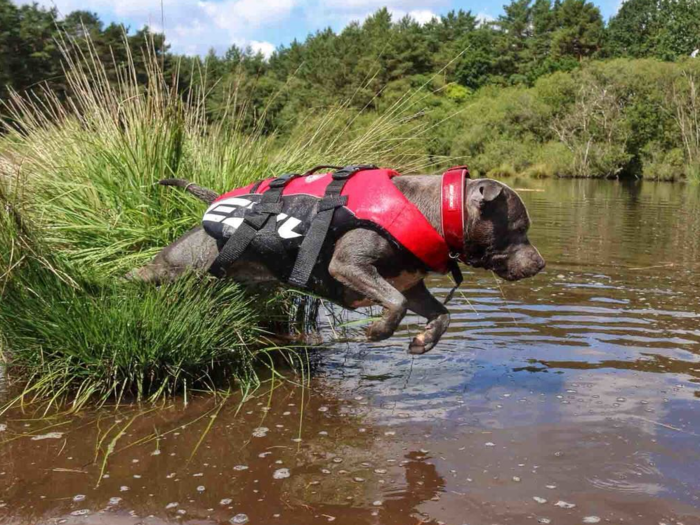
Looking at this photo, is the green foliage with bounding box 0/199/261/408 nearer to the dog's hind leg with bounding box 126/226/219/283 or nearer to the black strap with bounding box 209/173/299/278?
the dog's hind leg with bounding box 126/226/219/283

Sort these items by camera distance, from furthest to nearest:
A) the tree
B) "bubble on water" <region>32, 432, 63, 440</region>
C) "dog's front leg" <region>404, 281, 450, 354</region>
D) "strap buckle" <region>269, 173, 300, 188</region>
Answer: the tree, "strap buckle" <region>269, 173, 300, 188</region>, "dog's front leg" <region>404, 281, 450, 354</region>, "bubble on water" <region>32, 432, 63, 440</region>

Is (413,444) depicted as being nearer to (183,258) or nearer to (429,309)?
(429,309)

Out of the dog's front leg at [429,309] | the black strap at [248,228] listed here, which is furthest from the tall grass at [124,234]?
the dog's front leg at [429,309]

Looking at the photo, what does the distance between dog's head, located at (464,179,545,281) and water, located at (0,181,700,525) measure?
3.29 feet

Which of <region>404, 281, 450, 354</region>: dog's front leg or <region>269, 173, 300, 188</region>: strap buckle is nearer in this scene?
<region>404, 281, 450, 354</region>: dog's front leg

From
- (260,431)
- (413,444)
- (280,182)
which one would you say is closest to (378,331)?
(413,444)

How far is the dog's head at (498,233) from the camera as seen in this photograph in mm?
4504

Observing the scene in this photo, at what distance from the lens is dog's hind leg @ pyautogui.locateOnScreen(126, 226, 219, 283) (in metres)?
4.95

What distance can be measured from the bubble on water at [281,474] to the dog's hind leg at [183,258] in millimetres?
1649

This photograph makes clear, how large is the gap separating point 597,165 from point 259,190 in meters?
44.6

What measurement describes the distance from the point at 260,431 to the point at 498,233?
77.0 inches

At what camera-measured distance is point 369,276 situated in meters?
4.43

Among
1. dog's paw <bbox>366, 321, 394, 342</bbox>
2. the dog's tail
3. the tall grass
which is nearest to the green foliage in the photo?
the tall grass

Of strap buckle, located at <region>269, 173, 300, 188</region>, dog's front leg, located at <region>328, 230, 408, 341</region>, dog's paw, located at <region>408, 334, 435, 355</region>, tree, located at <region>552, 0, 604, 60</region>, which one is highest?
tree, located at <region>552, 0, 604, 60</region>
